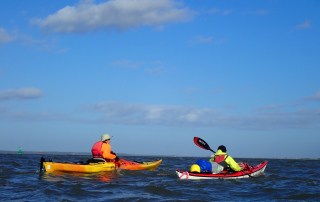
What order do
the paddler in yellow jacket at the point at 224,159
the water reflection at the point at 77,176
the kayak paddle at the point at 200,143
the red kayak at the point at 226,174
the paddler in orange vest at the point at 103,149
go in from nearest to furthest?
1. the red kayak at the point at 226,174
2. the water reflection at the point at 77,176
3. the paddler in yellow jacket at the point at 224,159
4. the paddler in orange vest at the point at 103,149
5. the kayak paddle at the point at 200,143

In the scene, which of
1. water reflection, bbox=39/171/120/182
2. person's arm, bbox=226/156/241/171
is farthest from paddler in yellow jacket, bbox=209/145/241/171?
water reflection, bbox=39/171/120/182

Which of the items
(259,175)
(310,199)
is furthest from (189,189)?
(259,175)

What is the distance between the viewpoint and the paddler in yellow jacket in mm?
20250

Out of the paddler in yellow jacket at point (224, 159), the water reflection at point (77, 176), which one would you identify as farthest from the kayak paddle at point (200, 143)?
the water reflection at point (77, 176)

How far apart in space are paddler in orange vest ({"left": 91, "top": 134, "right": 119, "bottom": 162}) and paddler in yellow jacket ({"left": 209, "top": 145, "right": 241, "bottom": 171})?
19.0 feet

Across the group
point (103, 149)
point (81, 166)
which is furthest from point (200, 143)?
point (81, 166)

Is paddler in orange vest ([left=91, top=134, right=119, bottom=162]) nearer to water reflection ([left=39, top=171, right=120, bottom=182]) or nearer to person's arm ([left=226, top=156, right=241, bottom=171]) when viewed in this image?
water reflection ([left=39, top=171, right=120, bottom=182])

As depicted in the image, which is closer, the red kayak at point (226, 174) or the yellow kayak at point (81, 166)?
the red kayak at point (226, 174)

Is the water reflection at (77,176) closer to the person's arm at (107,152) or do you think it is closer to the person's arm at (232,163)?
the person's arm at (107,152)

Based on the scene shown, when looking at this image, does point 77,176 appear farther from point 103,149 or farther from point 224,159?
point 224,159

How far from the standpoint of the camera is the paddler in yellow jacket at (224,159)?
66.4ft

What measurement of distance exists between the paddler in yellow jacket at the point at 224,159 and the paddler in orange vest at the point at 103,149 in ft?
19.0

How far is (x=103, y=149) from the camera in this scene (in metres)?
23.0

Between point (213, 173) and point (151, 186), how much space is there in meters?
3.88
